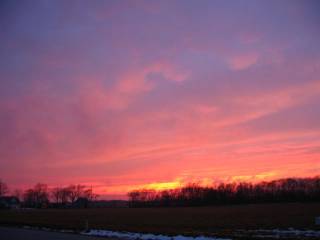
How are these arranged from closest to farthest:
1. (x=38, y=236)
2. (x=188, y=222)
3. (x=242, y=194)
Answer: (x=38, y=236) → (x=188, y=222) → (x=242, y=194)

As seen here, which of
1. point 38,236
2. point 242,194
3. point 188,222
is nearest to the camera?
point 38,236

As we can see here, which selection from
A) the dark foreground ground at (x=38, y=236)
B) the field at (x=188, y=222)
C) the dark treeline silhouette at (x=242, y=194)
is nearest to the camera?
the dark foreground ground at (x=38, y=236)

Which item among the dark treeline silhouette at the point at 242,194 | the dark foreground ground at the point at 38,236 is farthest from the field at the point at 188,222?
the dark treeline silhouette at the point at 242,194

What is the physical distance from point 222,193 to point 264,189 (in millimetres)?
18673

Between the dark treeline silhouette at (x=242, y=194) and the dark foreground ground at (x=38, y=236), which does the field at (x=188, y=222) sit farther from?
the dark treeline silhouette at (x=242, y=194)

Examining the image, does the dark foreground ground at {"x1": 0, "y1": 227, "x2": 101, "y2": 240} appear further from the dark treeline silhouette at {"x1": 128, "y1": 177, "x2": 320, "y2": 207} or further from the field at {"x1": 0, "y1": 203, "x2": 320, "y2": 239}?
the dark treeline silhouette at {"x1": 128, "y1": 177, "x2": 320, "y2": 207}

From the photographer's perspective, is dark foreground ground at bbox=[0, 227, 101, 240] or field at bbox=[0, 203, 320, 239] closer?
dark foreground ground at bbox=[0, 227, 101, 240]

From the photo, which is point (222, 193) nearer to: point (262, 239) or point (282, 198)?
point (282, 198)

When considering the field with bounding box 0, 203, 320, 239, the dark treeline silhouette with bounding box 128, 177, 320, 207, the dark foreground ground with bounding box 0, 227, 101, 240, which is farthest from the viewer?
the dark treeline silhouette with bounding box 128, 177, 320, 207

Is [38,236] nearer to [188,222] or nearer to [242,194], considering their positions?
[188,222]

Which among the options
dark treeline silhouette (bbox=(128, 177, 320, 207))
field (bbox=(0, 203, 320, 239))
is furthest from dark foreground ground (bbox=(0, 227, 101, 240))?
dark treeline silhouette (bbox=(128, 177, 320, 207))

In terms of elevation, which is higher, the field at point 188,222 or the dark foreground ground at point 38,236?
A: the dark foreground ground at point 38,236

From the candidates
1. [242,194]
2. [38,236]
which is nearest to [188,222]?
[38,236]

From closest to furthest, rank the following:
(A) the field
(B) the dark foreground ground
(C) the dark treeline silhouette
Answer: (B) the dark foreground ground → (A) the field → (C) the dark treeline silhouette
